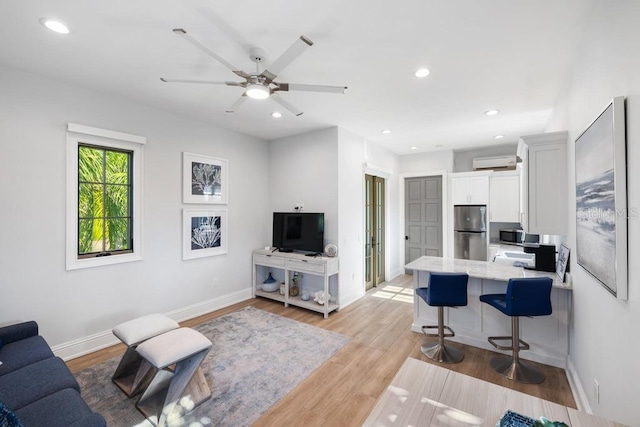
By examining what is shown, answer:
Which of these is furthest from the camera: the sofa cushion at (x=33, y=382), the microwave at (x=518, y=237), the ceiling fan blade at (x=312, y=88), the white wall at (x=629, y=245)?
the microwave at (x=518, y=237)

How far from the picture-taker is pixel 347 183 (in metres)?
4.45

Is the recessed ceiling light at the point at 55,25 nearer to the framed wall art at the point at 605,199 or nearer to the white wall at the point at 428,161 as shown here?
the framed wall art at the point at 605,199

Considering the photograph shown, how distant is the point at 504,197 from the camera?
528cm

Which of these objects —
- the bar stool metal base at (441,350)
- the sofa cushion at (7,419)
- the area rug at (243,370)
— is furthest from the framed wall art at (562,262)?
the sofa cushion at (7,419)

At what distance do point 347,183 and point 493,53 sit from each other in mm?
2523

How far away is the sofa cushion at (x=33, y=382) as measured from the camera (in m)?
1.59

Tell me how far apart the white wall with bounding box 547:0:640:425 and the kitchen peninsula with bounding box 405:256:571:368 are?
0.24 m

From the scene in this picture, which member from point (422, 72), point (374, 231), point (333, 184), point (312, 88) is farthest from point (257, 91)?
point (374, 231)

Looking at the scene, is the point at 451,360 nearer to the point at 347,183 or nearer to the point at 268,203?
the point at 347,183

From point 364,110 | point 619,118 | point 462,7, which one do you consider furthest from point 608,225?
point 364,110

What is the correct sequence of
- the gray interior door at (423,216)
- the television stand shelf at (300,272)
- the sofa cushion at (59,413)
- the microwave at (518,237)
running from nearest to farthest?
the sofa cushion at (59,413) → the television stand shelf at (300,272) → the microwave at (518,237) → the gray interior door at (423,216)

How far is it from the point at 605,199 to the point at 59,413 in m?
3.12

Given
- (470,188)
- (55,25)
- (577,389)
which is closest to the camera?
(55,25)

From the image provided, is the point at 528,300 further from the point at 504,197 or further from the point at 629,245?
the point at 504,197
